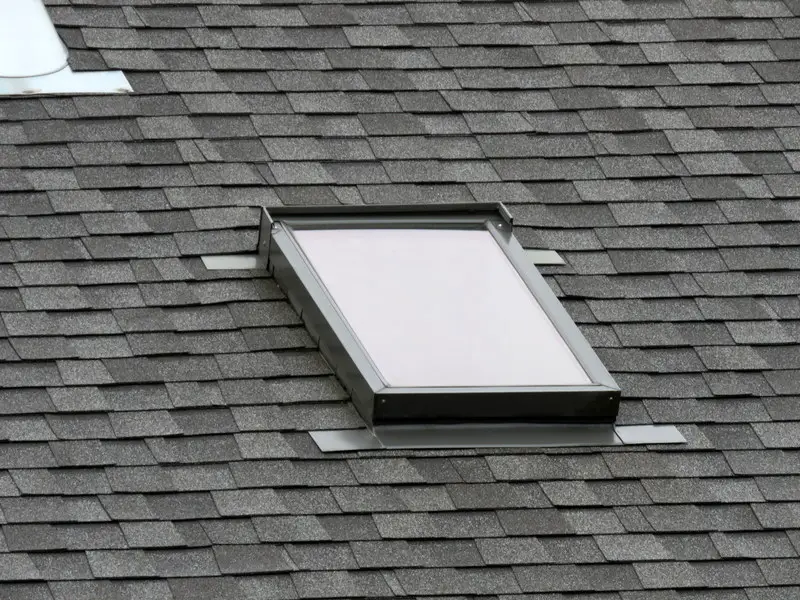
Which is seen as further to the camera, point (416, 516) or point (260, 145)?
point (260, 145)

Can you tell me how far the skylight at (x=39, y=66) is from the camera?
26.5 feet

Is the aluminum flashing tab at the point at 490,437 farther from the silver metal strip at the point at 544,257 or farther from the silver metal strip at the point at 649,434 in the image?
the silver metal strip at the point at 544,257

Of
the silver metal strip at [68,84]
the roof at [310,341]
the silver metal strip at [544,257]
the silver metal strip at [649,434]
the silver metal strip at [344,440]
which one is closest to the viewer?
the roof at [310,341]

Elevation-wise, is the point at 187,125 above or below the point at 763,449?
above

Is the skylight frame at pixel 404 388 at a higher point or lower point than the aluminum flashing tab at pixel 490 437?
higher

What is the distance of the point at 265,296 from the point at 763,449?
208 cm

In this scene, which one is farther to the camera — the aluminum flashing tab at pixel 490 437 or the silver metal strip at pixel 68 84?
the silver metal strip at pixel 68 84

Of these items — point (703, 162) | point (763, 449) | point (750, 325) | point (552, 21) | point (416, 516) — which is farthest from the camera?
point (552, 21)

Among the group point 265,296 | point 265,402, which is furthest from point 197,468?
point 265,296

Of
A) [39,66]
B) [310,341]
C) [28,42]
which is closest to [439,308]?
[310,341]

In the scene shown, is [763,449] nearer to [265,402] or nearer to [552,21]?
[265,402]

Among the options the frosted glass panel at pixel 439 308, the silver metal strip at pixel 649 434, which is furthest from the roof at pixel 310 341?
the frosted glass panel at pixel 439 308

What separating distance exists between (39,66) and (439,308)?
2.20 meters

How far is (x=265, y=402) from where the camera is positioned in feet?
22.8
